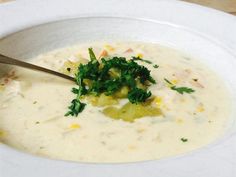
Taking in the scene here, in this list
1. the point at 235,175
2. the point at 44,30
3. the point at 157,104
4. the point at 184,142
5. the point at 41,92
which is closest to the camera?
the point at 235,175

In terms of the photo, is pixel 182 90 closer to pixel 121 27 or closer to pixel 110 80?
pixel 110 80

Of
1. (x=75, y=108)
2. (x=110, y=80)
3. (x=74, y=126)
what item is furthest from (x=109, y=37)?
(x=74, y=126)

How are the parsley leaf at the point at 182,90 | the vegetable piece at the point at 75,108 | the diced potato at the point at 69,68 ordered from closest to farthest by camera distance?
the vegetable piece at the point at 75,108
the parsley leaf at the point at 182,90
the diced potato at the point at 69,68

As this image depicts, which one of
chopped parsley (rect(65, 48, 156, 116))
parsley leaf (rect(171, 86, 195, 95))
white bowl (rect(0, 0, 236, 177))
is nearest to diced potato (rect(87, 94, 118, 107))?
chopped parsley (rect(65, 48, 156, 116))

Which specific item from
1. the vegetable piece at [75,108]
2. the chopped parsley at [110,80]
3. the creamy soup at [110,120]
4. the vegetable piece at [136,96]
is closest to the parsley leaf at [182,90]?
the creamy soup at [110,120]

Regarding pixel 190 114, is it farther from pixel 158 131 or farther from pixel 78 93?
pixel 78 93

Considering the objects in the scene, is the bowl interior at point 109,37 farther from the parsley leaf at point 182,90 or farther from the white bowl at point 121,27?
the parsley leaf at point 182,90

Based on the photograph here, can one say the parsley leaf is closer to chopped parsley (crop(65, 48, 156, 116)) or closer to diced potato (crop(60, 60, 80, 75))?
chopped parsley (crop(65, 48, 156, 116))

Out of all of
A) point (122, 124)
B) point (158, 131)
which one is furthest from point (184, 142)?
point (122, 124)
